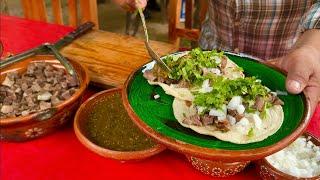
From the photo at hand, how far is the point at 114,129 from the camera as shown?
1155 millimetres

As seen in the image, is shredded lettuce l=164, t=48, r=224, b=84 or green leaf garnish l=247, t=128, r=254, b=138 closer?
green leaf garnish l=247, t=128, r=254, b=138

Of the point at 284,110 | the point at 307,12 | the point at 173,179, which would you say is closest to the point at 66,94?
the point at 173,179

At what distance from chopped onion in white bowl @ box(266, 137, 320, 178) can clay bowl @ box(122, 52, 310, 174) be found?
10cm

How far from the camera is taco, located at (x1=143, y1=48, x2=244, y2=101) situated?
1168 millimetres

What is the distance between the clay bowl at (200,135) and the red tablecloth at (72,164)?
10 cm

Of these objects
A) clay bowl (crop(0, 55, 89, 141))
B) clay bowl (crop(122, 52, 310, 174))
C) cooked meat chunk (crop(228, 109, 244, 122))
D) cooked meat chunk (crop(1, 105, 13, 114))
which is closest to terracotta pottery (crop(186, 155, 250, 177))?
clay bowl (crop(122, 52, 310, 174))

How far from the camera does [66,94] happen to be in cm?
118

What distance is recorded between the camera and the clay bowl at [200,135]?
2.86ft

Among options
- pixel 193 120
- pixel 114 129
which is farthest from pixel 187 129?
pixel 114 129

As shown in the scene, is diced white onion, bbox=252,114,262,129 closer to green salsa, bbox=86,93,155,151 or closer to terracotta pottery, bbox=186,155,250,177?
terracotta pottery, bbox=186,155,250,177

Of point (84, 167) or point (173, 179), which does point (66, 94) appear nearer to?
point (84, 167)

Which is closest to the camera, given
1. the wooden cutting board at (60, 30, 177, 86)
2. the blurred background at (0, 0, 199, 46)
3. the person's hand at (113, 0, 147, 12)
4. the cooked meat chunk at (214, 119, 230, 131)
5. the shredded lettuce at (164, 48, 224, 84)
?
the cooked meat chunk at (214, 119, 230, 131)

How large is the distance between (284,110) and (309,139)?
118 millimetres

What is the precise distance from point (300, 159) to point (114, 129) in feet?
1.81
